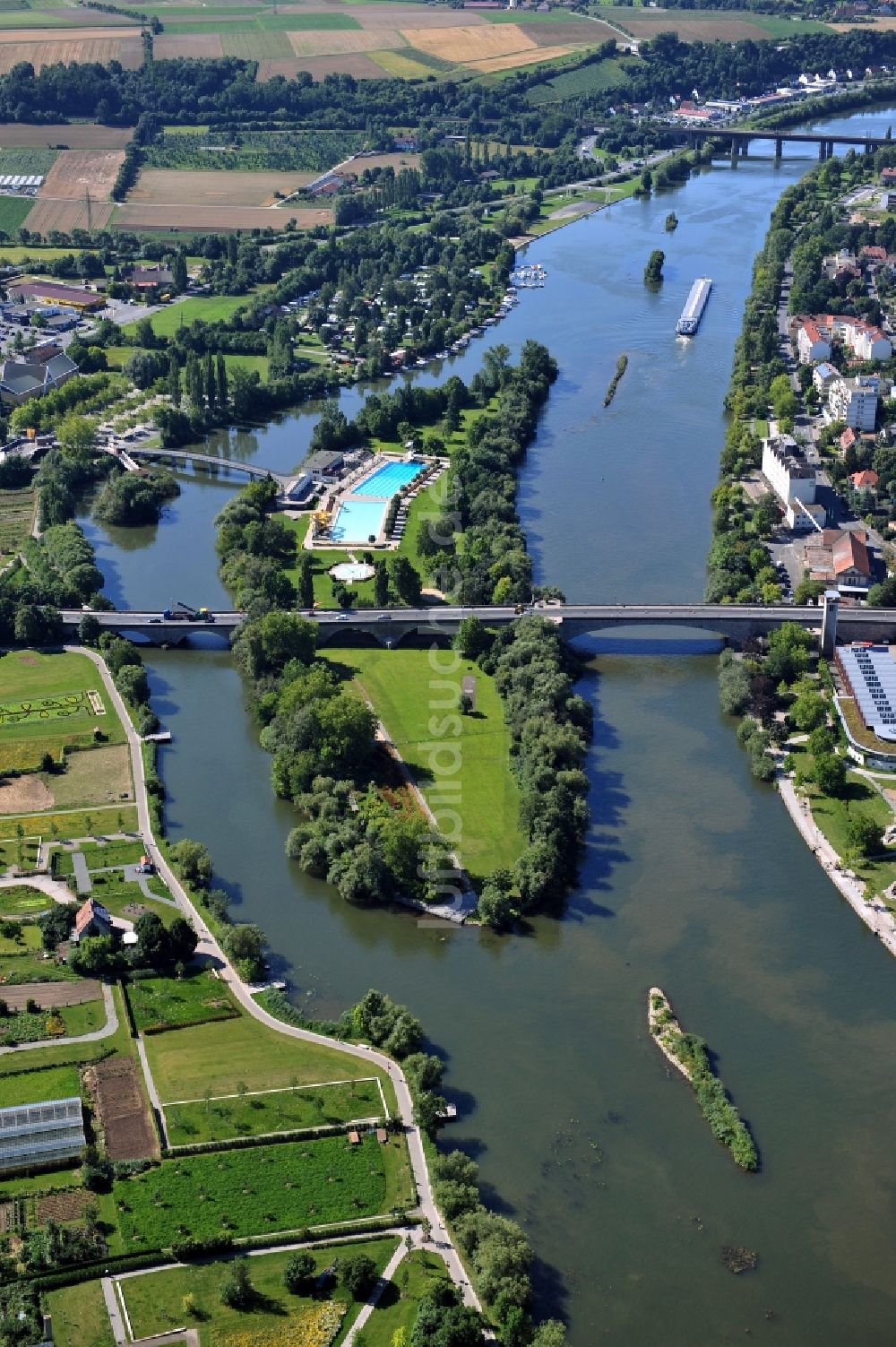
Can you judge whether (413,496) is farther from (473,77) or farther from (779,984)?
(473,77)

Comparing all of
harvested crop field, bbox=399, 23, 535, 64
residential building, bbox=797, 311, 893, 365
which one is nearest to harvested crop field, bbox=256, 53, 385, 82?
harvested crop field, bbox=399, 23, 535, 64

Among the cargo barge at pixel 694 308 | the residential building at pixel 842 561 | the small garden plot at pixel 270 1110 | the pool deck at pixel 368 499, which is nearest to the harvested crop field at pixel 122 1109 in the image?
the small garden plot at pixel 270 1110

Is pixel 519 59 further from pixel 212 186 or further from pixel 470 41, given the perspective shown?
pixel 212 186

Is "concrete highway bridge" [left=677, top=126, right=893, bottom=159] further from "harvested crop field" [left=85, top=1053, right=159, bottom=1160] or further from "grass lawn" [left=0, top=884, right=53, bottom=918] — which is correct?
"harvested crop field" [left=85, top=1053, right=159, bottom=1160]

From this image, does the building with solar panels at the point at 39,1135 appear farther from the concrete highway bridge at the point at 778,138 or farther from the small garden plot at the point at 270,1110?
the concrete highway bridge at the point at 778,138

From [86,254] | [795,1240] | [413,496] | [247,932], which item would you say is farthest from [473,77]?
[795,1240]

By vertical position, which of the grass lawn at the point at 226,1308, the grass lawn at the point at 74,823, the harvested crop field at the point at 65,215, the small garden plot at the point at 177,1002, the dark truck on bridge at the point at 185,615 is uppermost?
the harvested crop field at the point at 65,215

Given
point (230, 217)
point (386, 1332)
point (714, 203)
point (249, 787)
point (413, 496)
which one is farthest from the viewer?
point (714, 203)
